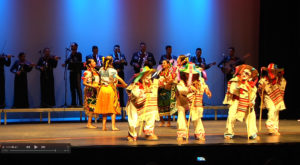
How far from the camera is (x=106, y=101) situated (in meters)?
9.40

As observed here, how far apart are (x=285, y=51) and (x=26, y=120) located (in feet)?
21.3

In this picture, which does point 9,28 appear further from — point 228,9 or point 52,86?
point 228,9

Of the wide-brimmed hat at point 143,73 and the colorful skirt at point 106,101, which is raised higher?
the wide-brimmed hat at point 143,73

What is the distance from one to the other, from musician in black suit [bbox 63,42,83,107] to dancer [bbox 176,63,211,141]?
4354 mm

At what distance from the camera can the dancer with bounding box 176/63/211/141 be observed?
7.83 meters

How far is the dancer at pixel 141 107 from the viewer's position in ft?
25.8

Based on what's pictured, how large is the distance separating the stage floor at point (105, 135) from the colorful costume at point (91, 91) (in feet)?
1.42

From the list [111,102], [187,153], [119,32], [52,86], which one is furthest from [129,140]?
[119,32]

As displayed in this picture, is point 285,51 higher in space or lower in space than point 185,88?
higher

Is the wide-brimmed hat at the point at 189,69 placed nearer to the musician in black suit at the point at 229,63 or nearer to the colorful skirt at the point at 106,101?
the colorful skirt at the point at 106,101

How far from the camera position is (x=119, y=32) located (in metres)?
13.1

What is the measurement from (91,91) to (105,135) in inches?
65.0

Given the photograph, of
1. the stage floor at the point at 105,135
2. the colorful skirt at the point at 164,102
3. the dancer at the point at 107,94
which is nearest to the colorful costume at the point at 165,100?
the colorful skirt at the point at 164,102

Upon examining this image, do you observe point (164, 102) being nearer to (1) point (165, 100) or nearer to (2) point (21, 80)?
(1) point (165, 100)
